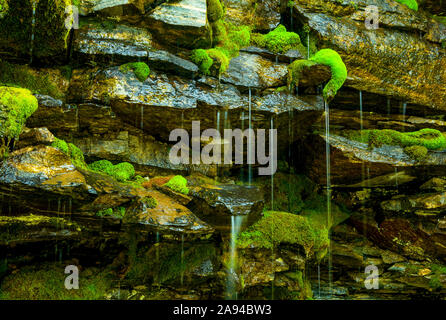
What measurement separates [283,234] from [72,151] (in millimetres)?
4998

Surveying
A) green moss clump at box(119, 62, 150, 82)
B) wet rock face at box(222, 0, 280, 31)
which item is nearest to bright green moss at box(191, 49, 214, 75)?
green moss clump at box(119, 62, 150, 82)

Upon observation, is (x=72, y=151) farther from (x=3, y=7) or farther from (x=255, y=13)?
(x=255, y=13)

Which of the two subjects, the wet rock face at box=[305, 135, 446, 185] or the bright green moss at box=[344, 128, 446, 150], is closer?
the wet rock face at box=[305, 135, 446, 185]

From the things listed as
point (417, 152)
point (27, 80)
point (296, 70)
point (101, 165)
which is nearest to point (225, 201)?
point (101, 165)

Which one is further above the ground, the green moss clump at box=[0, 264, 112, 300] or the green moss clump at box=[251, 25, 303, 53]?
the green moss clump at box=[251, 25, 303, 53]

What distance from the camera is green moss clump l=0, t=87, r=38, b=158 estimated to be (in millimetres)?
5461

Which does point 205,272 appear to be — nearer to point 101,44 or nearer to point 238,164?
point 238,164

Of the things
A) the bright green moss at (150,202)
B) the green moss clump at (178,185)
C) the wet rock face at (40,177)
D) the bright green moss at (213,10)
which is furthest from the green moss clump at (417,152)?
the wet rock face at (40,177)

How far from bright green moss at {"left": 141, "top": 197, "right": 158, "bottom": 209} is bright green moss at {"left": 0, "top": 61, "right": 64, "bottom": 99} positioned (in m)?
3.11

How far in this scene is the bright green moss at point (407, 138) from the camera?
28.6 feet

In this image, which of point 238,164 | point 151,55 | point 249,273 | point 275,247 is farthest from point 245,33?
point 249,273

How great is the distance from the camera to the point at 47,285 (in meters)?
6.55

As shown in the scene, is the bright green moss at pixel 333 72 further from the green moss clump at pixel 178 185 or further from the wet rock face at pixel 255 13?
the green moss clump at pixel 178 185

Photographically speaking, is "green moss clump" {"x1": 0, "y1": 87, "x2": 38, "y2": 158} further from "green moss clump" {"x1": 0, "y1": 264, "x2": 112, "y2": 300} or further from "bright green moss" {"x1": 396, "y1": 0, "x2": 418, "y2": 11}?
"bright green moss" {"x1": 396, "y1": 0, "x2": 418, "y2": 11}
